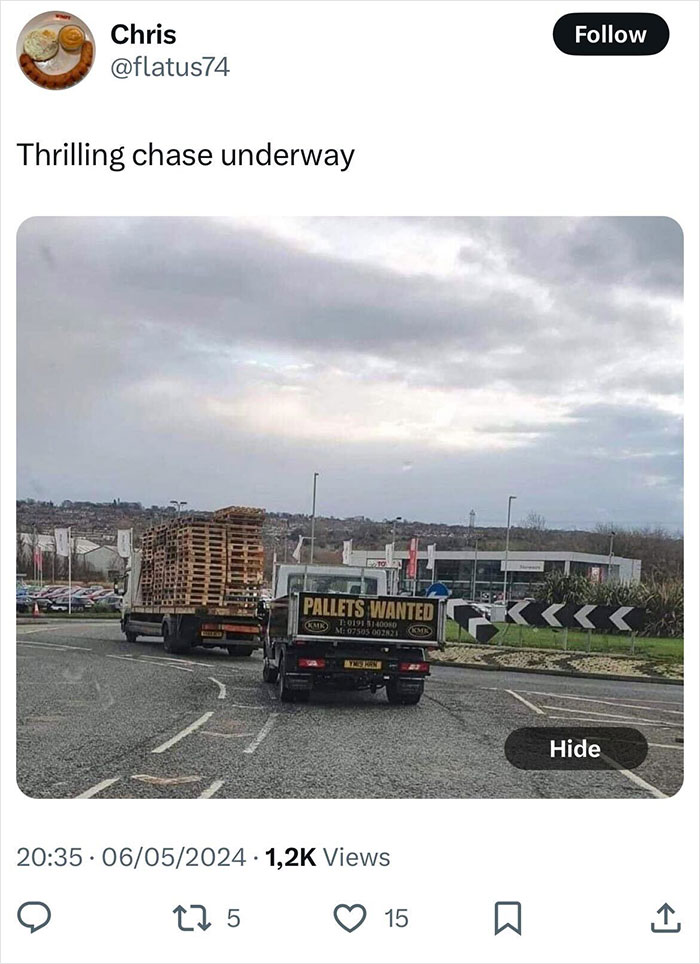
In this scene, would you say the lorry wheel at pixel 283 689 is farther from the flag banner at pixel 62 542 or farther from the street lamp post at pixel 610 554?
the street lamp post at pixel 610 554

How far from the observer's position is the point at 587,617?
441cm

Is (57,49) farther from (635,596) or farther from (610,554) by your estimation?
(635,596)

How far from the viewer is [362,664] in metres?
8.23

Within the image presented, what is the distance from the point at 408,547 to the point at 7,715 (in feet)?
6.41

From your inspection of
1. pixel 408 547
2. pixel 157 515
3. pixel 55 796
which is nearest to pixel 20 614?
pixel 55 796

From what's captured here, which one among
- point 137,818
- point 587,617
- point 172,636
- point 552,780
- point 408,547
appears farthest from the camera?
point 172,636

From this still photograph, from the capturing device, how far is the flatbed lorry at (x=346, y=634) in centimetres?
695

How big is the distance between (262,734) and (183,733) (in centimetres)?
48

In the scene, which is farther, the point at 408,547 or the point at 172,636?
the point at 172,636

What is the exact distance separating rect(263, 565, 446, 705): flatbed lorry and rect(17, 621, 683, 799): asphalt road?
330mm

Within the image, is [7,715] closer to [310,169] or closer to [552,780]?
[552,780]

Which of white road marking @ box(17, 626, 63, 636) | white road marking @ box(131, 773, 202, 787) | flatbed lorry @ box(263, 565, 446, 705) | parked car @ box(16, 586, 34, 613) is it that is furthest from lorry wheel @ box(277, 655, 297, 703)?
parked car @ box(16, 586, 34, 613)

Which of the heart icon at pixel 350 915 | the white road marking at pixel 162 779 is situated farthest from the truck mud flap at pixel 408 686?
the heart icon at pixel 350 915

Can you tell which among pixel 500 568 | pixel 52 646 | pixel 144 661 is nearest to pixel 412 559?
pixel 500 568
